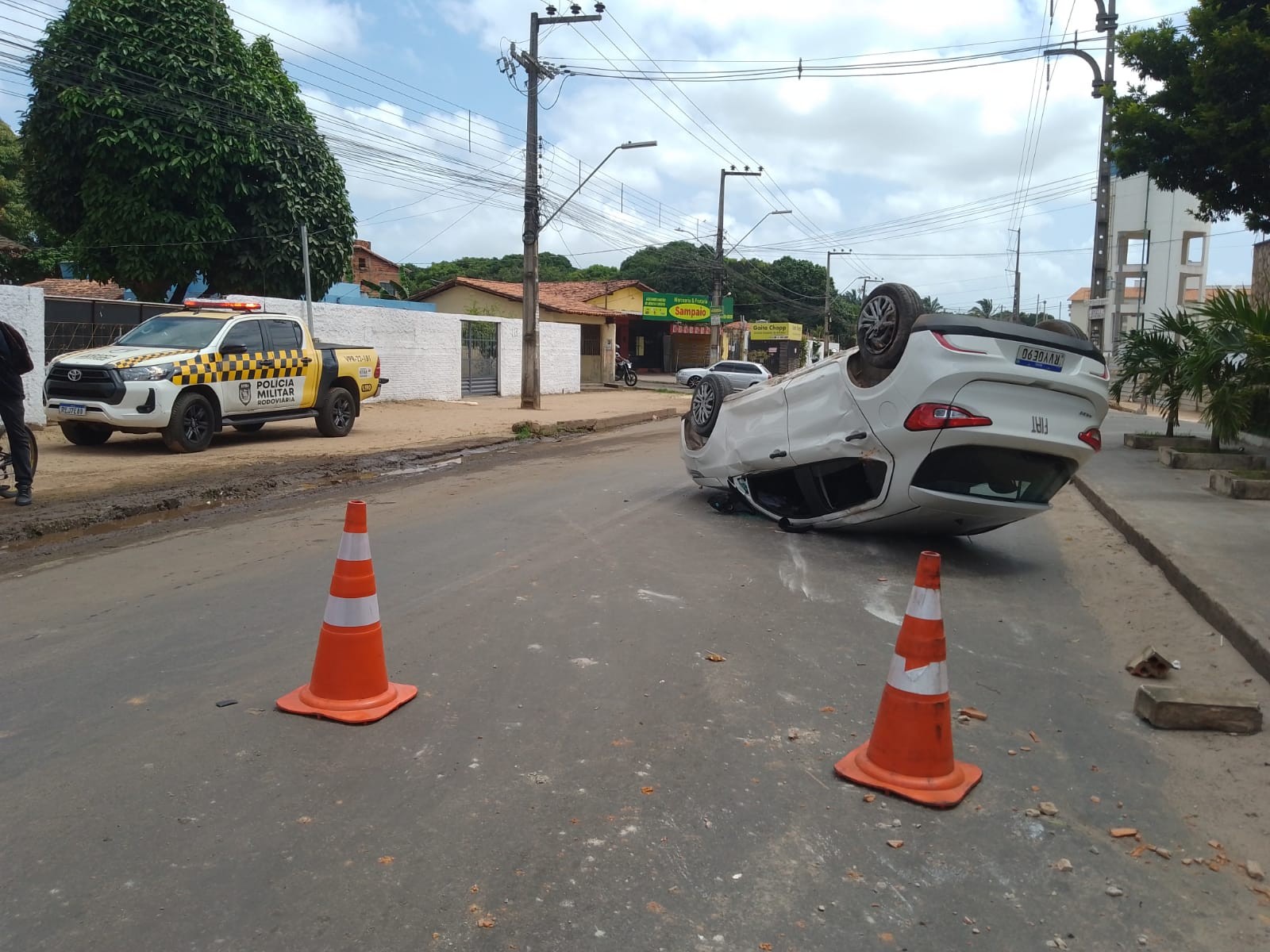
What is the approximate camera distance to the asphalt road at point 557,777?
111 inches

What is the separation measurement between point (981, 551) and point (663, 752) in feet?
17.3

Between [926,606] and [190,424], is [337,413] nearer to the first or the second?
[190,424]

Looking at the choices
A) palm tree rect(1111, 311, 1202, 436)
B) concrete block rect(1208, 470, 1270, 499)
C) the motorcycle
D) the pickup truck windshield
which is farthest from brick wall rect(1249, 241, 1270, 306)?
the motorcycle

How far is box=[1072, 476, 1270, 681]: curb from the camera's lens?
522 cm

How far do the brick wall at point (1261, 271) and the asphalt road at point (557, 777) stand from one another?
14.4 m

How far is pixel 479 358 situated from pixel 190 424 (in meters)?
15.7

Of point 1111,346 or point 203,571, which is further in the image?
point 1111,346

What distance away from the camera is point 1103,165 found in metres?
22.8

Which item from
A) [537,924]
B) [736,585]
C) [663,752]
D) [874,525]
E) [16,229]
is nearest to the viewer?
[537,924]

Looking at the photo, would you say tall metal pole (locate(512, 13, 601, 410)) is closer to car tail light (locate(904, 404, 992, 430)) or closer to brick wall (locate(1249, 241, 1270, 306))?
brick wall (locate(1249, 241, 1270, 306))

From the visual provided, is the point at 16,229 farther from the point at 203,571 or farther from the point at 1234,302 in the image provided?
the point at 1234,302

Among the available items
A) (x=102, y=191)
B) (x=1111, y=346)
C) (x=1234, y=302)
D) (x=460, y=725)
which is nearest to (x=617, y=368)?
(x=1111, y=346)

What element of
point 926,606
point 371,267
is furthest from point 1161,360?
point 371,267

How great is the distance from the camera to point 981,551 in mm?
→ 8312
